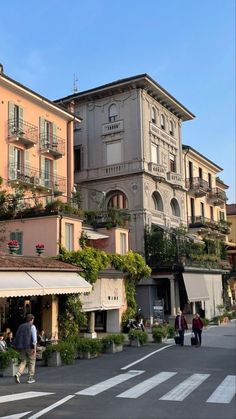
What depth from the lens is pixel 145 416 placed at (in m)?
8.40

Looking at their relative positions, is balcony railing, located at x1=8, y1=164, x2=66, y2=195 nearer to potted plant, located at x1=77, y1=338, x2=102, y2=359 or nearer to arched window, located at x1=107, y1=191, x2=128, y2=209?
arched window, located at x1=107, y1=191, x2=128, y2=209

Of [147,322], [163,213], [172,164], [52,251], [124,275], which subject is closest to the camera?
[52,251]

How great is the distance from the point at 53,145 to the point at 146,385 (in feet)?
68.5

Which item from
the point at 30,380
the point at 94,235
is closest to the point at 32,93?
the point at 94,235

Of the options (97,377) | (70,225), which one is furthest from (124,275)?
(97,377)

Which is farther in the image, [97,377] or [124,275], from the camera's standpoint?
[124,275]

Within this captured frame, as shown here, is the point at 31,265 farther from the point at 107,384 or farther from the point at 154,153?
the point at 154,153

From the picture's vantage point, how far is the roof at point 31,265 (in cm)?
1673

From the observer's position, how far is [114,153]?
37281 millimetres

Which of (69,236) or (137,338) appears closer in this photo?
(137,338)

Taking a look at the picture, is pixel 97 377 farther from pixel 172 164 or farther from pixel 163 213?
pixel 172 164

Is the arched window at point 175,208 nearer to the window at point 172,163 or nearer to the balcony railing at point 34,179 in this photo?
the window at point 172,163

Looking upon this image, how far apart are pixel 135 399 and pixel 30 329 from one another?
12.6 ft

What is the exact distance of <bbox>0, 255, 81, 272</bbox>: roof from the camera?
16734 millimetres
